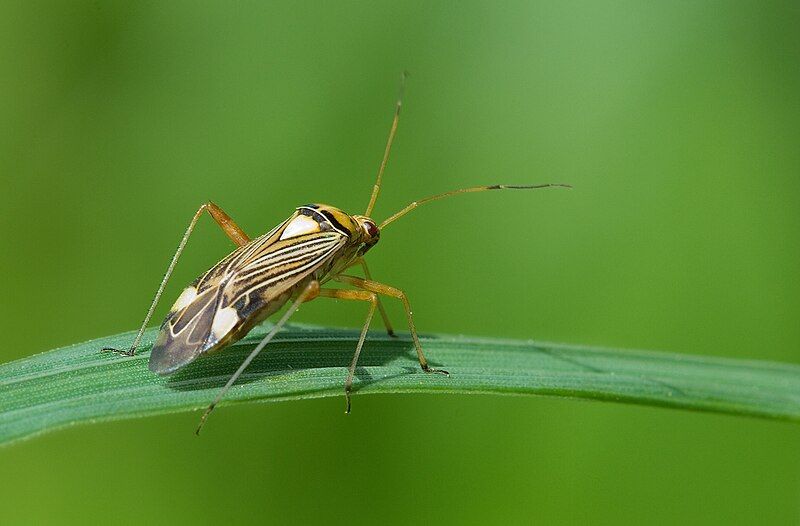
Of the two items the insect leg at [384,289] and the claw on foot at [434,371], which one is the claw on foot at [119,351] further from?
the claw on foot at [434,371]

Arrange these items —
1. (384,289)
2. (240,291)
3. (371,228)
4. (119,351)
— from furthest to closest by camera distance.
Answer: (371,228) → (384,289) → (240,291) → (119,351)

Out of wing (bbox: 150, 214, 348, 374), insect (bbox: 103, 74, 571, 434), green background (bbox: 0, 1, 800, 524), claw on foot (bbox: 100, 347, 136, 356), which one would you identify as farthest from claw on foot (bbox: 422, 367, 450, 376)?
claw on foot (bbox: 100, 347, 136, 356)

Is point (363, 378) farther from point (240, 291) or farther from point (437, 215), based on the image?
point (437, 215)

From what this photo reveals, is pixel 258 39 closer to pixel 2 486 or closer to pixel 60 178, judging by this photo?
pixel 60 178

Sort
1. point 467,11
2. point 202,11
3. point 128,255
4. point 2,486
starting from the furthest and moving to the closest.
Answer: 1. point 467,11
2. point 202,11
3. point 128,255
4. point 2,486

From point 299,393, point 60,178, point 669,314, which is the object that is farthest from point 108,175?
point 669,314

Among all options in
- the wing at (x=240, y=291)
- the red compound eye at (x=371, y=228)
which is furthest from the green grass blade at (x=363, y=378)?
the red compound eye at (x=371, y=228)

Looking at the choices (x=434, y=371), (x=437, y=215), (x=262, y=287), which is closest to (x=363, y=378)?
(x=434, y=371)
